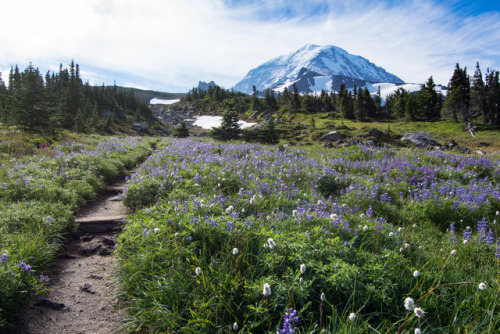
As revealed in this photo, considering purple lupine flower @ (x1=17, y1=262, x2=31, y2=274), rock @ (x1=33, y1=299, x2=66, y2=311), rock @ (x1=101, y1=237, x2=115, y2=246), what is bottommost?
rock @ (x1=33, y1=299, x2=66, y2=311)

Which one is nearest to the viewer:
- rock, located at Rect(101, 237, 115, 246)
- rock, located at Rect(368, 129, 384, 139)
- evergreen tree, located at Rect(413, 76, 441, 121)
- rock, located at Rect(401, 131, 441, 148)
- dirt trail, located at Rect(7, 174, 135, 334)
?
dirt trail, located at Rect(7, 174, 135, 334)

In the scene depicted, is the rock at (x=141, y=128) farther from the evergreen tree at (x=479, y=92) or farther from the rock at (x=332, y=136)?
the evergreen tree at (x=479, y=92)

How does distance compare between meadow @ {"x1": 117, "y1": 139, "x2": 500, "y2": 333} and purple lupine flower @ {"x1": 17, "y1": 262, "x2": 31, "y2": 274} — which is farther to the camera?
purple lupine flower @ {"x1": 17, "y1": 262, "x2": 31, "y2": 274}

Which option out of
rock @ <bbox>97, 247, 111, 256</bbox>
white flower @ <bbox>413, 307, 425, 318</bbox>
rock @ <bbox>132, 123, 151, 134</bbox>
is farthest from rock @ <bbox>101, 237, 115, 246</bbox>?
rock @ <bbox>132, 123, 151, 134</bbox>

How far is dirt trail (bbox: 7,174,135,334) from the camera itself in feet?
9.86

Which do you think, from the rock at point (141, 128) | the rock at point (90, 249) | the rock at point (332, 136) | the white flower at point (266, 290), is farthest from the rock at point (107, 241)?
the rock at point (141, 128)

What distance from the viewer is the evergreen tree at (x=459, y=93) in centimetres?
4586

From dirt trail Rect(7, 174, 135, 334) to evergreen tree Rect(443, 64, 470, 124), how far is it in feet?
193

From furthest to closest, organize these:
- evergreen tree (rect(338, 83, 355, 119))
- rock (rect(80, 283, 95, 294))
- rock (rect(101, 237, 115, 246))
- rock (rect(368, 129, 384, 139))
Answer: evergreen tree (rect(338, 83, 355, 119))
rock (rect(368, 129, 384, 139))
rock (rect(101, 237, 115, 246))
rock (rect(80, 283, 95, 294))

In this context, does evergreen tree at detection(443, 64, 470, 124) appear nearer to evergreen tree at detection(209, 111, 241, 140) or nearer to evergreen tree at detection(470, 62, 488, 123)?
evergreen tree at detection(470, 62, 488, 123)

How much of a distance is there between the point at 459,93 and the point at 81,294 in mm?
60251

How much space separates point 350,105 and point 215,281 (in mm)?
70565

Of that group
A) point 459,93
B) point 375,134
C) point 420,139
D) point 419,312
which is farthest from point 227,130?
point 459,93

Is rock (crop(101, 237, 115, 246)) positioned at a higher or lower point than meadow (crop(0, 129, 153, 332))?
lower
